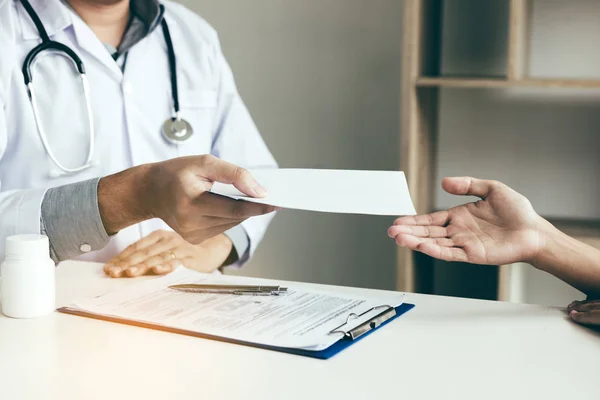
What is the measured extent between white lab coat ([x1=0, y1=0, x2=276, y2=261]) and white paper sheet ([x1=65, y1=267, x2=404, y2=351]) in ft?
1.76

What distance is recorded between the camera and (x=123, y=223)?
1.37 meters

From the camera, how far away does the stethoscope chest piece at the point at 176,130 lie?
1831 mm

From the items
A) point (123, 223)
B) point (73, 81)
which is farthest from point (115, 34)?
point (123, 223)

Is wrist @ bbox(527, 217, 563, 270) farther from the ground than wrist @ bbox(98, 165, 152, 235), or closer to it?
closer to it

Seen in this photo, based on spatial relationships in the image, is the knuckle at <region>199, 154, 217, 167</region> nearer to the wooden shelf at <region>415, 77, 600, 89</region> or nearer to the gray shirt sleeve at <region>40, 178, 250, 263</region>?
the gray shirt sleeve at <region>40, 178, 250, 263</region>

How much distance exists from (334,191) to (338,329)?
196 mm

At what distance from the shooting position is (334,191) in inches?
41.8

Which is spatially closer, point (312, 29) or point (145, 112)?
point (145, 112)

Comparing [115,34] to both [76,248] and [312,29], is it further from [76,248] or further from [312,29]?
[312,29]

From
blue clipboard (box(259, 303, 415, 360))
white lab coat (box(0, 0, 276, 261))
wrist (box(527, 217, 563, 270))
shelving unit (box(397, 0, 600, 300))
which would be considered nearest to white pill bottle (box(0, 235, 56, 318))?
blue clipboard (box(259, 303, 415, 360))

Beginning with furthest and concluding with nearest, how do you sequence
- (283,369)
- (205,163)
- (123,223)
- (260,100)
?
(260,100), (123,223), (205,163), (283,369)

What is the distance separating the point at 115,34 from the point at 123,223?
0.69 metres

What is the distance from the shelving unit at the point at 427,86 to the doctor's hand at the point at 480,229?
0.94 meters

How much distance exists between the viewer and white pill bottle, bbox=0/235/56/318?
41.9 inches
